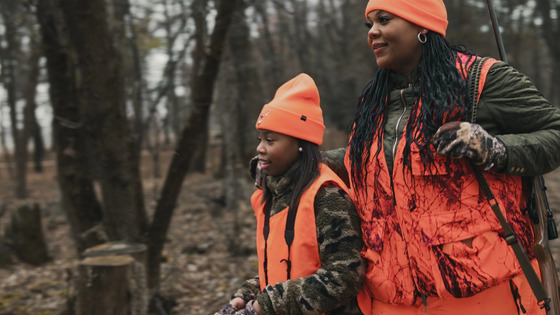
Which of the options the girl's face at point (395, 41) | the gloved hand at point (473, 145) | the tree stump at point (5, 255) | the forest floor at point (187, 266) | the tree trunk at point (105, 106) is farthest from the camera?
the tree stump at point (5, 255)

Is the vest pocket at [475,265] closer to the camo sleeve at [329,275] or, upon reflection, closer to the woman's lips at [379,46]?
the camo sleeve at [329,275]

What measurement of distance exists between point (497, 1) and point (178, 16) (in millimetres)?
8368

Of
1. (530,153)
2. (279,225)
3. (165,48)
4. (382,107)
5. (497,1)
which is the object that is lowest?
(279,225)

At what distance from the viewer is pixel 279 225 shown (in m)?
2.29

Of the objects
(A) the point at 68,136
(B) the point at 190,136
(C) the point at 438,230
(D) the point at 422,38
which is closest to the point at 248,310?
(C) the point at 438,230

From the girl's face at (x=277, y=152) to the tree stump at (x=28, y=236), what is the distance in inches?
327

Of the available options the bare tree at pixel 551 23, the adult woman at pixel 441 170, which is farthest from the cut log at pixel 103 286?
the bare tree at pixel 551 23

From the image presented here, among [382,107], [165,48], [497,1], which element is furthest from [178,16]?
[497,1]

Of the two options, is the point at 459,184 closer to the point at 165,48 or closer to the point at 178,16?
the point at 178,16

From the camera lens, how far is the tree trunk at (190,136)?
5.49m

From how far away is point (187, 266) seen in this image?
26.6 ft

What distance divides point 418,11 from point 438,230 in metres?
0.85

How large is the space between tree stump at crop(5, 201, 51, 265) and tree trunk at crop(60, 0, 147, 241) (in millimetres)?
5157

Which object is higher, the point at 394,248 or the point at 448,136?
the point at 448,136
